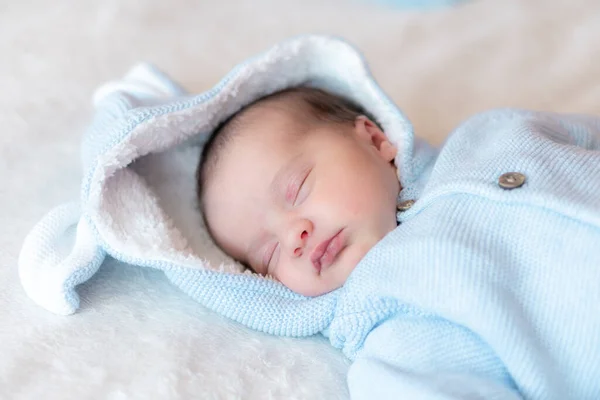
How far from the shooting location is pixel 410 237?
1.09m

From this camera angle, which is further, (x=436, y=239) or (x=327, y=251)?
(x=327, y=251)

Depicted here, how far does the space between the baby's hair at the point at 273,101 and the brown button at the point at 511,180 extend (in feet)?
1.25

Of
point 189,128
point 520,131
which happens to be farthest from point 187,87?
point 520,131

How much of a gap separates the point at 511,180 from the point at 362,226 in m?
0.24

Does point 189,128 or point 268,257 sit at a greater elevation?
point 189,128

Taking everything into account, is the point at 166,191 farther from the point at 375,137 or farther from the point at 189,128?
the point at 375,137

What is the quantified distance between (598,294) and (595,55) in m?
1.04

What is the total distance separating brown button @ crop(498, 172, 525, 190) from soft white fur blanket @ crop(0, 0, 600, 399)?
1.15ft

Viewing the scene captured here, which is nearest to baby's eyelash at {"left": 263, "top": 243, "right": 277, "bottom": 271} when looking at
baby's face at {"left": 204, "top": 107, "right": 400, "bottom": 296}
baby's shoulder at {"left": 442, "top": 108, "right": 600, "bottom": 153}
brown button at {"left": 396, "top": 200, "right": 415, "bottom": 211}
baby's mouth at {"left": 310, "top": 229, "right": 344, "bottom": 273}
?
baby's face at {"left": 204, "top": 107, "right": 400, "bottom": 296}

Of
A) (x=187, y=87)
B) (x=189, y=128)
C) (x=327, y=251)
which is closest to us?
(x=327, y=251)

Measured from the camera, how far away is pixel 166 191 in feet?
4.61


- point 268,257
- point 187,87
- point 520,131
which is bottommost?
point 268,257

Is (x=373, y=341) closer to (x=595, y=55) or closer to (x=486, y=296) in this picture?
(x=486, y=296)

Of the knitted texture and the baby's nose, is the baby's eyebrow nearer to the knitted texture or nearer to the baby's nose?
the baby's nose
